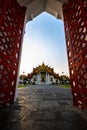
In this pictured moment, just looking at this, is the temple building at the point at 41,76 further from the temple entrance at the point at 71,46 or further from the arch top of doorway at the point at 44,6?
the temple entrance at the point at 71,46

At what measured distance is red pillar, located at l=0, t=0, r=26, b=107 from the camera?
3597 millimetres

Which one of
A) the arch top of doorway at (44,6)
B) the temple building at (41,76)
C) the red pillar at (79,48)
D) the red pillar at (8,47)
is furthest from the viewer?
the temple building at (41,76)

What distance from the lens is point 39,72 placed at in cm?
4194

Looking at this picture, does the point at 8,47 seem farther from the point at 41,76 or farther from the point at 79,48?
the point at 41,76

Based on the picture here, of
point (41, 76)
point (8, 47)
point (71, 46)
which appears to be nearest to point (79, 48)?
point (71, 46)

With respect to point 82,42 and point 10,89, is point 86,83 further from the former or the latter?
point 10,89

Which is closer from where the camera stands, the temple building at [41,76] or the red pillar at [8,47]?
the red pillar at [8,47]

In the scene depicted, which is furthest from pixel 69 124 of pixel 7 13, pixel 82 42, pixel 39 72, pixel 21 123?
pixel 39 72

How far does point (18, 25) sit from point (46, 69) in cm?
3753

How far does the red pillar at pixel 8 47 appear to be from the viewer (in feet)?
11.8

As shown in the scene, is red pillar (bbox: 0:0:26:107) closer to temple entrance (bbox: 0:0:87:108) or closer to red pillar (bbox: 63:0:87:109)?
temple entrance (bbox: 0:0:87:108)

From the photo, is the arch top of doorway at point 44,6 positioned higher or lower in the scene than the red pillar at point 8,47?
higher

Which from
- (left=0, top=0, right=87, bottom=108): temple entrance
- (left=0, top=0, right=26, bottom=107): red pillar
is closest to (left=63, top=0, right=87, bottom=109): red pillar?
(left=0, top=0, right=87, bottom=108): temple entrance

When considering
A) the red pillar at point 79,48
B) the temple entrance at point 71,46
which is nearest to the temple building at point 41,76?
the temple entrance at point 71,46
